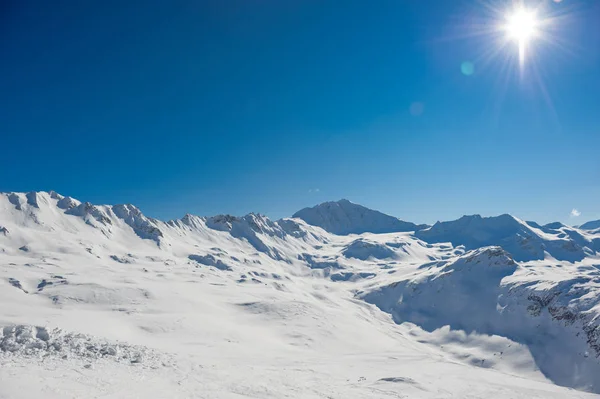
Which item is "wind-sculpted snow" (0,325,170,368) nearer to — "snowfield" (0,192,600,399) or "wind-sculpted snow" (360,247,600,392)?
"snowfield" (0,192,600,399)

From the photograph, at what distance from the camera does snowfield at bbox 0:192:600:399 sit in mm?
28469

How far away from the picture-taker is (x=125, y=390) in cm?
2300

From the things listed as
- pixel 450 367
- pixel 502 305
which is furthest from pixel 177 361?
pixel 502 305

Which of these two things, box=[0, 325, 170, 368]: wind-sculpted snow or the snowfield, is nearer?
box=[0, 325, 170, 368]: wind-sculpted snow

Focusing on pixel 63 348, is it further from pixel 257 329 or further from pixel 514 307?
pixel 514 307

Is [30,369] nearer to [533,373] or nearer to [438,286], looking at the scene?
[533,373]

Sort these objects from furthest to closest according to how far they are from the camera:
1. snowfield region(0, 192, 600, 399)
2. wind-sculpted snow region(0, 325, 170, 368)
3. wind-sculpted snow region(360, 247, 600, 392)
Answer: wind-sculpted snow region(360, 247, 600, 392) → snowfield region(0, 192, 600, 399) → wind-sculpted snow region(0, 325, 170, 368)

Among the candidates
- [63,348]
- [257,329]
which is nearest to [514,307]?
[257,329]

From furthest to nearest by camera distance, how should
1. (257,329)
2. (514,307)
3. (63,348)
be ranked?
(514,307) < (257,329) < (63,348)

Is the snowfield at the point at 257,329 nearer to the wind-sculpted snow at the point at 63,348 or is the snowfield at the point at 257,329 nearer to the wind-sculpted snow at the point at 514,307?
the wind-sculpted snow at the point at 63,348

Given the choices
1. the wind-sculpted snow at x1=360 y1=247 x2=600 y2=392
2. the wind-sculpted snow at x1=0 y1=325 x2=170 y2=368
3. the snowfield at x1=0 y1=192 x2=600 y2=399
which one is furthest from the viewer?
the wind-sculpted snow at x1=360 y1=247 x2=600 y2=392

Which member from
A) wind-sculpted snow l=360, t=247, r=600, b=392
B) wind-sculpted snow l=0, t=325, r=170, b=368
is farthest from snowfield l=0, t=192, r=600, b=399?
wind-sculpted snow l=360, t=247, r=600, b=392

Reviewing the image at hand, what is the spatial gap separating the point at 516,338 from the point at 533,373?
23.0m

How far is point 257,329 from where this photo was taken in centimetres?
8906
